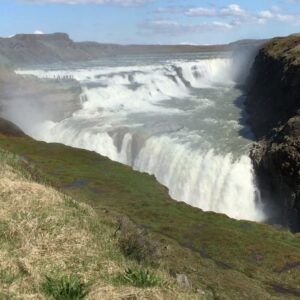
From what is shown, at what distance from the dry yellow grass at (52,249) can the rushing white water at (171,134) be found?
29825 millimetres

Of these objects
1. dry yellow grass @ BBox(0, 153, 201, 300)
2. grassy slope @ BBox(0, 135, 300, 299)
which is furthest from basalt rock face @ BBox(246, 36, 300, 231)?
dry yellow grass @ BBox(0, 153, 201, 300)

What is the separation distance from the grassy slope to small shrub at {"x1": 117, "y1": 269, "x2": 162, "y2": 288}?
4630mm

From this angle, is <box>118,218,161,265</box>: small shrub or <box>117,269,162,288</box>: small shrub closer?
<box>117,269,162,288</box>: small shrub

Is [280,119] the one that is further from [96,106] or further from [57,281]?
[57,281]

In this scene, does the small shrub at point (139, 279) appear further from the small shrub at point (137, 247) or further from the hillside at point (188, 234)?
the small shrub at point (137, 247)

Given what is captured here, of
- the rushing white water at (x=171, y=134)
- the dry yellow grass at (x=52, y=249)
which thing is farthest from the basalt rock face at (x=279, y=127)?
the dry yellow grass at (x=52, y=249)

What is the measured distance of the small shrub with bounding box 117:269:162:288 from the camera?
9953mm

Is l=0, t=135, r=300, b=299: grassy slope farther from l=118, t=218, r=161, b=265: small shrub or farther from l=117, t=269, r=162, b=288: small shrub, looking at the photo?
l=117, t=269, r=162, b=288: small shrub

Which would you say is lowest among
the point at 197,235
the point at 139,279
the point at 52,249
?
the point at 197,235

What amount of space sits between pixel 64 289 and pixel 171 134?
1762 inches

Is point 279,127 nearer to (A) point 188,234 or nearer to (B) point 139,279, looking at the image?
(A) point 188,234

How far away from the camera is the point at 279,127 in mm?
48594

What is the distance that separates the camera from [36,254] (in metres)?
11.5

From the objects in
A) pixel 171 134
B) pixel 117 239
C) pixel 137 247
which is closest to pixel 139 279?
pixel 137 247
